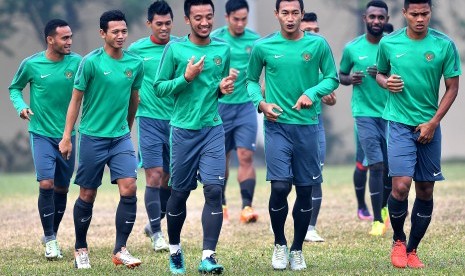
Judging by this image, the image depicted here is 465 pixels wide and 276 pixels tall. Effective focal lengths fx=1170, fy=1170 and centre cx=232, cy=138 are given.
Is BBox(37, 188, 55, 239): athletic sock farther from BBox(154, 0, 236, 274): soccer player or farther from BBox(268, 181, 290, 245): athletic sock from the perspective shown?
BBox(268, 181, 290, 245): athletic sock

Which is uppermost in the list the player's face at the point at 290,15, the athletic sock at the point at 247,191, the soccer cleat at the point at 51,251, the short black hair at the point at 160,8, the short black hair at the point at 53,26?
the player's face at the point at 290,15

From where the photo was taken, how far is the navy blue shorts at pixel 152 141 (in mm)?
12531

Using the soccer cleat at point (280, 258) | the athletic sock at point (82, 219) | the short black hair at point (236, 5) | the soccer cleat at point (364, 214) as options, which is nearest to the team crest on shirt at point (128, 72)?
the athletic sock at point (82, 219)

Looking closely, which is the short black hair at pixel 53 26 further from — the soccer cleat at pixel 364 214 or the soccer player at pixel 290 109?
the soccer cleat at pixel 364 214

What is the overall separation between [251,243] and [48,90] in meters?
2.73

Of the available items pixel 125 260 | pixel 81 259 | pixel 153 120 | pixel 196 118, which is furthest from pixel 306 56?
pixel 153 120

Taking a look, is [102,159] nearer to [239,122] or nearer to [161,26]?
[161,26]

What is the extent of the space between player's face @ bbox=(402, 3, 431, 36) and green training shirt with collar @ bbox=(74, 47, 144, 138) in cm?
258

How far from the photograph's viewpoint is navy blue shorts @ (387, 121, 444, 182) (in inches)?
394

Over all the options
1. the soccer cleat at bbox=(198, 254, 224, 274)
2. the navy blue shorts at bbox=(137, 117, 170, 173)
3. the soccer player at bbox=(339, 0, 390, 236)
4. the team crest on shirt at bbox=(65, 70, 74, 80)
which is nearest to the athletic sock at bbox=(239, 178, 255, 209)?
the soccer player at bbox=(339, 0, 390, 236)

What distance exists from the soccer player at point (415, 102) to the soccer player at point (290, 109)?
0.59 m

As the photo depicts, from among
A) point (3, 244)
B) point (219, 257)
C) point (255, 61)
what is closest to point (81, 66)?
point (255, 61)

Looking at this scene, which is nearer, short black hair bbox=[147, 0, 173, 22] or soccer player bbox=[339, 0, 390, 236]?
short black hair bbox=[147, 0, 173, 22]

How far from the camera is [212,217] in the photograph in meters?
9.95
